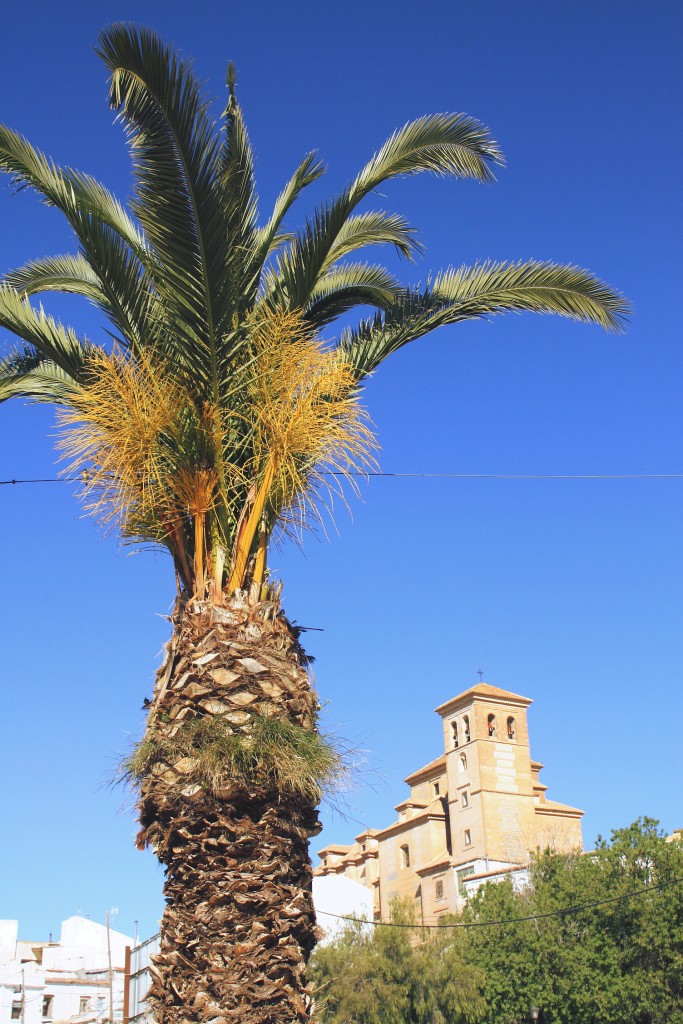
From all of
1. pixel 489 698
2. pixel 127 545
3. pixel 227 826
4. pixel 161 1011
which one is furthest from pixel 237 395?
pixel 489 698

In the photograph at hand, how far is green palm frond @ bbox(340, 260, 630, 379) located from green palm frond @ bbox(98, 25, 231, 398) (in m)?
1.37

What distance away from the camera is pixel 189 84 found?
594 cm

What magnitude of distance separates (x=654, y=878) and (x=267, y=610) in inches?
1074

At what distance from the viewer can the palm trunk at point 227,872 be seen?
5.00 metres

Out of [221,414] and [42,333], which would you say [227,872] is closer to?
[221,414]

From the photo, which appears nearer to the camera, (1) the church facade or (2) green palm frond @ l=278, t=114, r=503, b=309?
(2) green palm frond @ l=278, t=114, r=503, b=309

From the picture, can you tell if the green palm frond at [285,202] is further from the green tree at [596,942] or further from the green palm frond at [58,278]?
the green tree at [596,942]

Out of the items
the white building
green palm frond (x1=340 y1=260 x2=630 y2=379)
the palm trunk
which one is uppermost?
green palm frond (x1=340 y1=260 x2=630 y2=379)

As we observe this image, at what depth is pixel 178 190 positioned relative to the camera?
242 inches

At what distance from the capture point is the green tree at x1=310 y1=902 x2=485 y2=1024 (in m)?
32.6

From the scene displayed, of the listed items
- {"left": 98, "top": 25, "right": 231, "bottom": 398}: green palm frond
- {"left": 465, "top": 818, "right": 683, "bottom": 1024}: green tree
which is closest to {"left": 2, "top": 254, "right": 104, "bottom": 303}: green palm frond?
{"left": 98, "top": 25, "right": 231, "bottom": 398}: green palm frond

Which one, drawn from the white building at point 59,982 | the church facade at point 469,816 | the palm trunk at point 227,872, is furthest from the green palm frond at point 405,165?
the church facade at point 469,816

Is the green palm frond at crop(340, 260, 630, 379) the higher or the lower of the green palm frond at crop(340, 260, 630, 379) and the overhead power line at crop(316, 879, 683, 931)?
the higher

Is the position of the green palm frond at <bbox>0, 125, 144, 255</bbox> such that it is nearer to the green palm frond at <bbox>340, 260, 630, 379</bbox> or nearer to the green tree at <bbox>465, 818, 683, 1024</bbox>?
the green palm frond at <bbox>340, 260, 630, 379</bbox>
